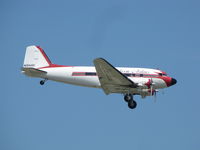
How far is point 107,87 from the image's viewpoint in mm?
34781

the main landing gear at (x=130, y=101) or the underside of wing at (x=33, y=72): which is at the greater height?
the underside of wing at (x=33, y=72)

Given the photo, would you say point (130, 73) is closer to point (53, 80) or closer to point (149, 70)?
point (149, 70)

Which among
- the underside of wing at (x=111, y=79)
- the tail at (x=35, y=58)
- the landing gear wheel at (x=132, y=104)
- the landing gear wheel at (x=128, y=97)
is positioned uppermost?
the tail at (x=35, y=58)

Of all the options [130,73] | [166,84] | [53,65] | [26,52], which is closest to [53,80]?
A: [53,65]

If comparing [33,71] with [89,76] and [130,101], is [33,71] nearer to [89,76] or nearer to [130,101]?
[89,76]

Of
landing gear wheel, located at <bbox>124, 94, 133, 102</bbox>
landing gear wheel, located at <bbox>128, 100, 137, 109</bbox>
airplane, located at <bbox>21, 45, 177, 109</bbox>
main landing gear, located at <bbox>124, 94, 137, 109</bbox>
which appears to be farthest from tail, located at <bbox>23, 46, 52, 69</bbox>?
landing gear wheel, located at <bbox>128, 100, 137, 109</bbox>

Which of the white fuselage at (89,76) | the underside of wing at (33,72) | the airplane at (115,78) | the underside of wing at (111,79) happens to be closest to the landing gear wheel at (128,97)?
the airplane at (115,78)

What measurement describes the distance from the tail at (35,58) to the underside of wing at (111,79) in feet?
23.1

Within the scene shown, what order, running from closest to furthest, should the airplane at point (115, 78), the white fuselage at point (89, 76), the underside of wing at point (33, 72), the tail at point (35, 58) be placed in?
the airplane at point (115, 78), the white fuselage at point (89, 76), the underside of wing at point (33, 72), the tail at point (35, 58)

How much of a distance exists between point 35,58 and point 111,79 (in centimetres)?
946

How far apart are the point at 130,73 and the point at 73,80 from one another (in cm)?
549

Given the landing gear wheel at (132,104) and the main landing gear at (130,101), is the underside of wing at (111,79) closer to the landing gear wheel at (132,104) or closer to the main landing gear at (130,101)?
the main landing gear at (130,101)

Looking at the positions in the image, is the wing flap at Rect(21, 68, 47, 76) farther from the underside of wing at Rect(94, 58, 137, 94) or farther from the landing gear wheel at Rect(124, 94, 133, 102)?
the landing gear wheel at Rect(124, 94, 133, 102)

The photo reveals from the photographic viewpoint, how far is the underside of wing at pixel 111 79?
31.9m
